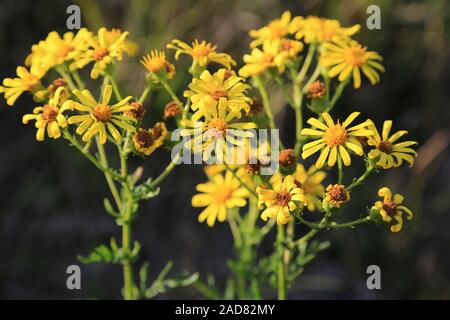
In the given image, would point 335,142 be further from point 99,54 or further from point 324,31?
point 99,54

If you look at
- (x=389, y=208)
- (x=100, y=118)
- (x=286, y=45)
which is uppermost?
(x=286, y=45)

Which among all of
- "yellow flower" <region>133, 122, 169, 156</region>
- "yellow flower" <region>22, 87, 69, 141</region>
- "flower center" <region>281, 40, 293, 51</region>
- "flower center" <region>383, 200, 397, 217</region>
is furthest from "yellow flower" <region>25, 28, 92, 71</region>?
"flower center" <region>383, 200, 397, 217</region>

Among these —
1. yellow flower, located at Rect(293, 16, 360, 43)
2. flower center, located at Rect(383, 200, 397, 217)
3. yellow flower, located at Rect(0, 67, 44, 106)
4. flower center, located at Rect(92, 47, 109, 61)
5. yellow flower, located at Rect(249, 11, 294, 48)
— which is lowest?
flower center, located at Rect(383, 200, 397, 217)

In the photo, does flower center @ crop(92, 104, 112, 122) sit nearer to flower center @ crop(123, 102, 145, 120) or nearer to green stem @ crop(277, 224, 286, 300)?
flower center @ crop(123, 102, 145, 120)

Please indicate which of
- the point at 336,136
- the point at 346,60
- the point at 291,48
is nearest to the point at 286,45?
the point at 291,48

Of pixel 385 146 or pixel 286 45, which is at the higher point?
pixel 286 45

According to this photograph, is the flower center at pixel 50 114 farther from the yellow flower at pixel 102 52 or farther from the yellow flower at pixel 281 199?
the yellow flower at pixel 281 199

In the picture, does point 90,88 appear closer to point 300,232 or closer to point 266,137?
point 300,232
